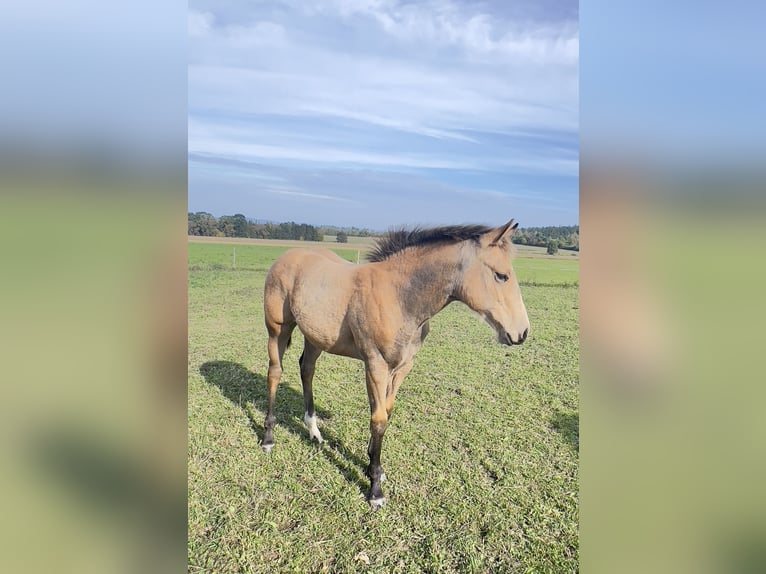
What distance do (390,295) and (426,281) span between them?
0.24 m

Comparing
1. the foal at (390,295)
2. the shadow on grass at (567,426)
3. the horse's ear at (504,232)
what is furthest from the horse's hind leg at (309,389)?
the shadow on grass at (567,426)

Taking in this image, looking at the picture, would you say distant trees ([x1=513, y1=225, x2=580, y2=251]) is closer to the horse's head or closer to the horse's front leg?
the horse's head

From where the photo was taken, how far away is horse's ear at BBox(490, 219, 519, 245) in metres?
2.10

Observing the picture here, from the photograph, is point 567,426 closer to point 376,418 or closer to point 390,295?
point 376,418

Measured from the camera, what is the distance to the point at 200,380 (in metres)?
4.05

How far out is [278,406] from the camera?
379 centimetres

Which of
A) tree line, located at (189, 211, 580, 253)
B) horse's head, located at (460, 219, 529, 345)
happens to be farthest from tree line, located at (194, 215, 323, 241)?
horse's head, located at (460, 219, 529, 345)

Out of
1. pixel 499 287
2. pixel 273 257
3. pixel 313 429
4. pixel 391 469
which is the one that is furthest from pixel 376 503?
pixel 273 257
